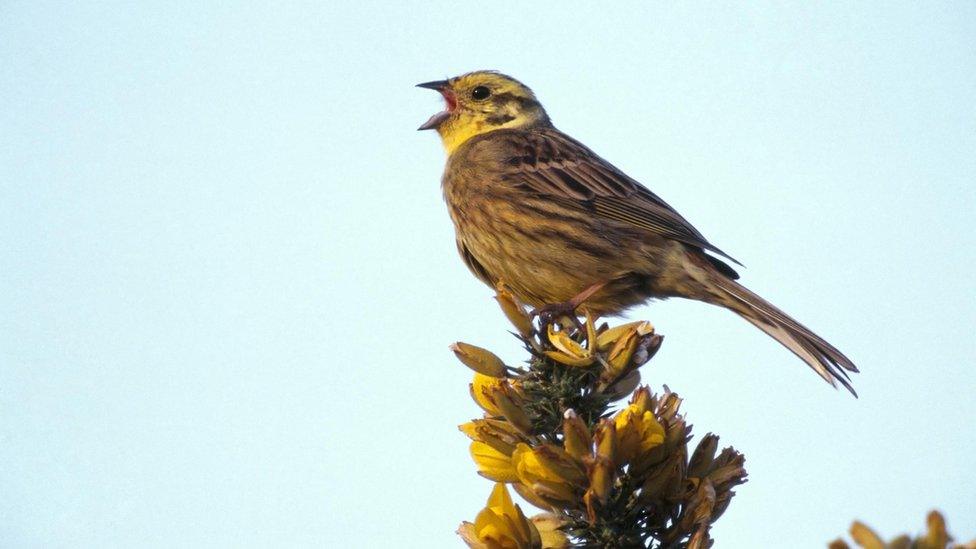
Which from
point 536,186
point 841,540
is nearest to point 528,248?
point 536,186

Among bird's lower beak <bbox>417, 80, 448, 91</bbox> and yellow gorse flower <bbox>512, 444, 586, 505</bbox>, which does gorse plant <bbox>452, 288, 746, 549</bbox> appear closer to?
yellow gorse flower <bbox>512, 444, 586, 505</bbox>

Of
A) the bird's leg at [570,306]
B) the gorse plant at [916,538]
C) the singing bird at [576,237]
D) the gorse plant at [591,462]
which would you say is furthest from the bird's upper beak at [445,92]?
the gorse plant at [916,538]

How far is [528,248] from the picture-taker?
17.0 feet

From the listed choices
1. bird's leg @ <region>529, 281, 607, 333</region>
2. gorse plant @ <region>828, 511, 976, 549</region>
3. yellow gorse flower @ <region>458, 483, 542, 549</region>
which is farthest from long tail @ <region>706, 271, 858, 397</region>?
gorse plant @ <region>828, 511, 976, 549</region>

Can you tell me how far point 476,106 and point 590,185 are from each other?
113 cm

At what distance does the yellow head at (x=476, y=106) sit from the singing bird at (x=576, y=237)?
42 centimetres

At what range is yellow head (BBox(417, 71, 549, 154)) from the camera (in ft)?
20.7

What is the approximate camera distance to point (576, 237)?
5234mm

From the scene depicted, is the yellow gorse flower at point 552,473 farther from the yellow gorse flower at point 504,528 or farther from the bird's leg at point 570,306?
the bird's leg at point 570,306

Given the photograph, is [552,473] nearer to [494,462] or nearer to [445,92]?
[494,462]

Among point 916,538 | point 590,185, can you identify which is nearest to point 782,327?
point 590,185

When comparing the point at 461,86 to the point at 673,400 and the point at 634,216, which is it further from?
the point at 673,400

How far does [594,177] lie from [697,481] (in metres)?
3.24

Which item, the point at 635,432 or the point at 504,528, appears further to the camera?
the point at 635,432
